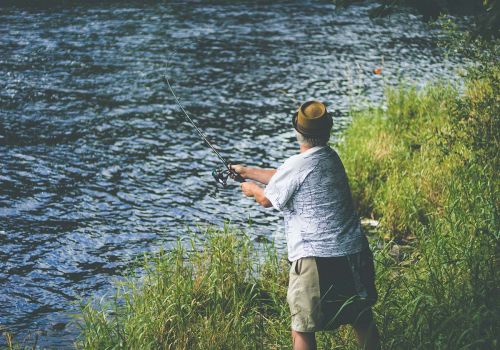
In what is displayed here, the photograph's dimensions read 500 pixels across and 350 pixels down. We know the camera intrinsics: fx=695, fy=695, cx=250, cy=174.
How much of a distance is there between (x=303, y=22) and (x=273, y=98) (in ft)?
27.6

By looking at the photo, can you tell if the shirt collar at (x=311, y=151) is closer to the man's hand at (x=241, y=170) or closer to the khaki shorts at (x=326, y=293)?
the khaki shorts at (x=326, y=293)

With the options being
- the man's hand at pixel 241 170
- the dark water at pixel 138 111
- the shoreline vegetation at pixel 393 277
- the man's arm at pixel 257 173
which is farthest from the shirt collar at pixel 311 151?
the dark water at pixel 138 111

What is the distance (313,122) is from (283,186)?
46 centimetres

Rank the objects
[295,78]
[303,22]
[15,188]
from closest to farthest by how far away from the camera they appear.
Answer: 1. [15,188]
2. [295,78]
3. [303,22]

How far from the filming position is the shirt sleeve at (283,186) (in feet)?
14.7

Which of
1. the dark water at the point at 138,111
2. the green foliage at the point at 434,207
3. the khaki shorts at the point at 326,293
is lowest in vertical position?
the dark water at the point at 138,111

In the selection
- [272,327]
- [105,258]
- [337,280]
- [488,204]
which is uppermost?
[337,280]

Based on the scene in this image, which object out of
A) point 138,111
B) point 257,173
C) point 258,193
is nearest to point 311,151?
point 258,193

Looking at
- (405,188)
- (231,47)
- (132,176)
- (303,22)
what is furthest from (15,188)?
(303,22)

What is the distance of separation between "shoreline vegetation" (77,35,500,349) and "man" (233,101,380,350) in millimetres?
A: 532

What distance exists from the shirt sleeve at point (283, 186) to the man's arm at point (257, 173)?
0.44 meters

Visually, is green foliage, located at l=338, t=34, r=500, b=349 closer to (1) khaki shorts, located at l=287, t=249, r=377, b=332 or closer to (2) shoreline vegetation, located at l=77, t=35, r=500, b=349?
(2) shoreline vegetation, located at l=77, t=35, r=500, b=349

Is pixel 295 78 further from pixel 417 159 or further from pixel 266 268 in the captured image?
pixel 266 268

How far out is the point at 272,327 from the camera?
5.66m
